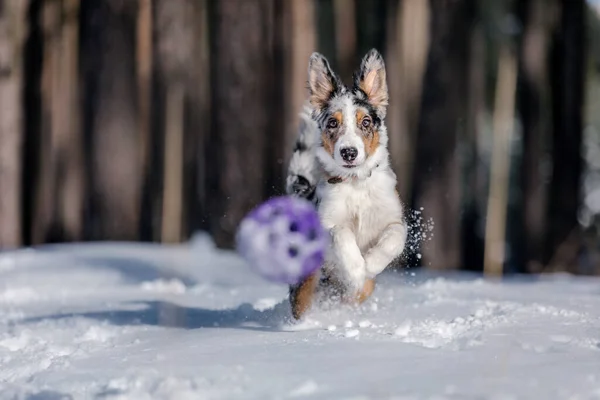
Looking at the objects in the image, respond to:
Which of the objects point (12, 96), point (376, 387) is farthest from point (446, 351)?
point (12, 96)

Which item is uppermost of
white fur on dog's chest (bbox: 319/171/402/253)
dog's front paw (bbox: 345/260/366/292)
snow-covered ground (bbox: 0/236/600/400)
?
white fur on dog's chest (bbox: 319/171/402/253)

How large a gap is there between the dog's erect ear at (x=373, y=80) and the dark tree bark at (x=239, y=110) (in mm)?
4442

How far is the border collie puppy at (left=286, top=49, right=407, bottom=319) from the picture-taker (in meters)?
4.88

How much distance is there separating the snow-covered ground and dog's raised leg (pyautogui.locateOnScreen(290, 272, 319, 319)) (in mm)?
80

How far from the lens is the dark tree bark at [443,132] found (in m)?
9.42

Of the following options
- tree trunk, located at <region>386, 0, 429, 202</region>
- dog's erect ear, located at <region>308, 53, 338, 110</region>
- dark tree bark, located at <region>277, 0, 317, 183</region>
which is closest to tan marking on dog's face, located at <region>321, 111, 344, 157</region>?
dog's erect ear, located at <region>308, 53, 338, 110</region>

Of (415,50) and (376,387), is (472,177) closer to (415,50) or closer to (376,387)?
(415,50)

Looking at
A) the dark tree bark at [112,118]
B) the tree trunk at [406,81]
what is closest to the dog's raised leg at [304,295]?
the tree trunk at [406,81]

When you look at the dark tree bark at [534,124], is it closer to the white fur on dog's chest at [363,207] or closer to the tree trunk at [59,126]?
the white fur on dog's chest at [363,207]

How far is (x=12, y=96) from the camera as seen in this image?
10320 mm

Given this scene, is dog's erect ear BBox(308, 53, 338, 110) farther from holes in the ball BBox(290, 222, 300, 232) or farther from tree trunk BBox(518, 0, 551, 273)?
tree trunk BBox(518, 0, 551, 273)

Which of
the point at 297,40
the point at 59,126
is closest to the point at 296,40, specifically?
the point at 297,40

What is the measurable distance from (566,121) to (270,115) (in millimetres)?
3310

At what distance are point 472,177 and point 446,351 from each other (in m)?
6.81
